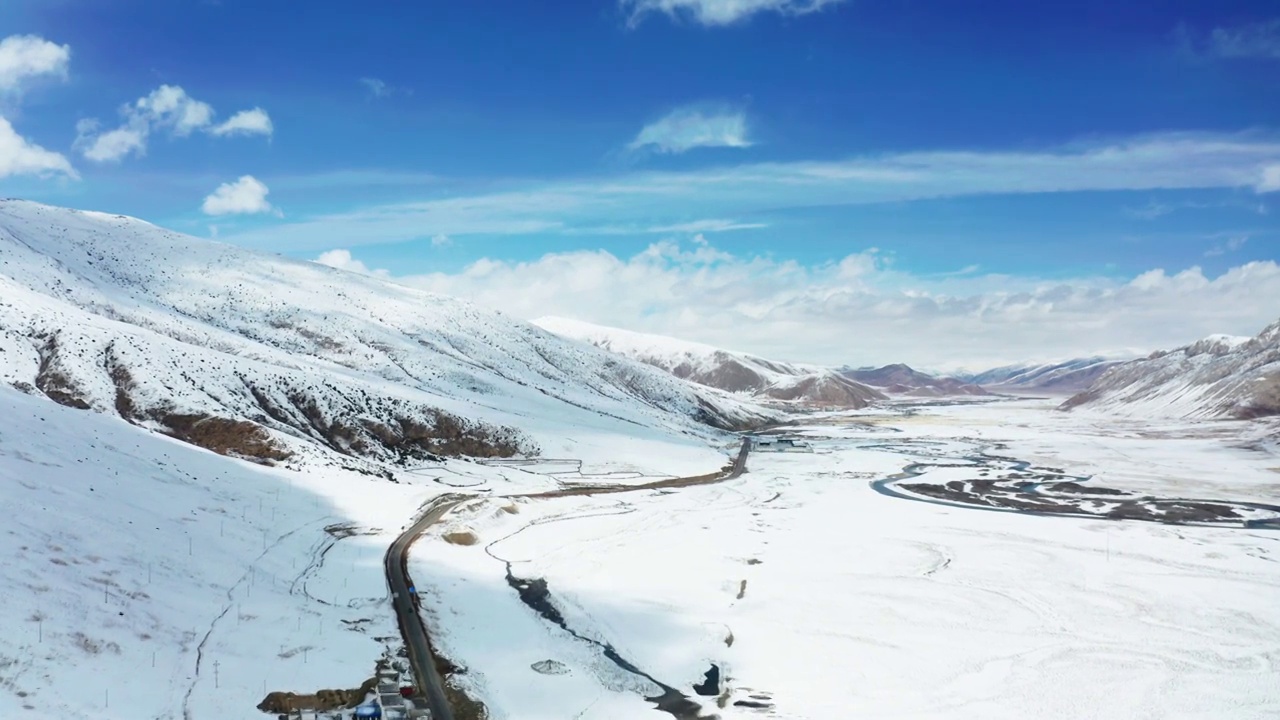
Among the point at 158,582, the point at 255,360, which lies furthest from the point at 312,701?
the point at 255,360

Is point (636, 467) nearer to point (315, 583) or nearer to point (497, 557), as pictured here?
point (497, 557)

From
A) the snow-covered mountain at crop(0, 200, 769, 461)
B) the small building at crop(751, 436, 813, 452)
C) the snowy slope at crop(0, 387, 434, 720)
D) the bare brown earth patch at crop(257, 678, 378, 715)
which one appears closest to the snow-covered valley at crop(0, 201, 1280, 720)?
the snowy slope at crop(0, 387, 434, 720)

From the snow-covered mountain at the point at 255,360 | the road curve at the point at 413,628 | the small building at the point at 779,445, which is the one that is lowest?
the road curve at the point at 413,628

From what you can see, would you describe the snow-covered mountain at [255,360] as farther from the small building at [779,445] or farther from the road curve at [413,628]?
the road curve at [413,628]

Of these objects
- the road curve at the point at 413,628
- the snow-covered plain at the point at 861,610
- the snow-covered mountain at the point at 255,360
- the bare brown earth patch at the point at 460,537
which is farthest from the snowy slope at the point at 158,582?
the snow-covered mountain at the point at 255,360

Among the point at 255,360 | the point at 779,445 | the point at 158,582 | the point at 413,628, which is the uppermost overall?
the point at 255,360

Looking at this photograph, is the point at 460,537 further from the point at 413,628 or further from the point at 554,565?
the point at 413,628

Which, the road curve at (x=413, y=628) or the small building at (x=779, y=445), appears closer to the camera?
the road curve at (x=413, y=628)
